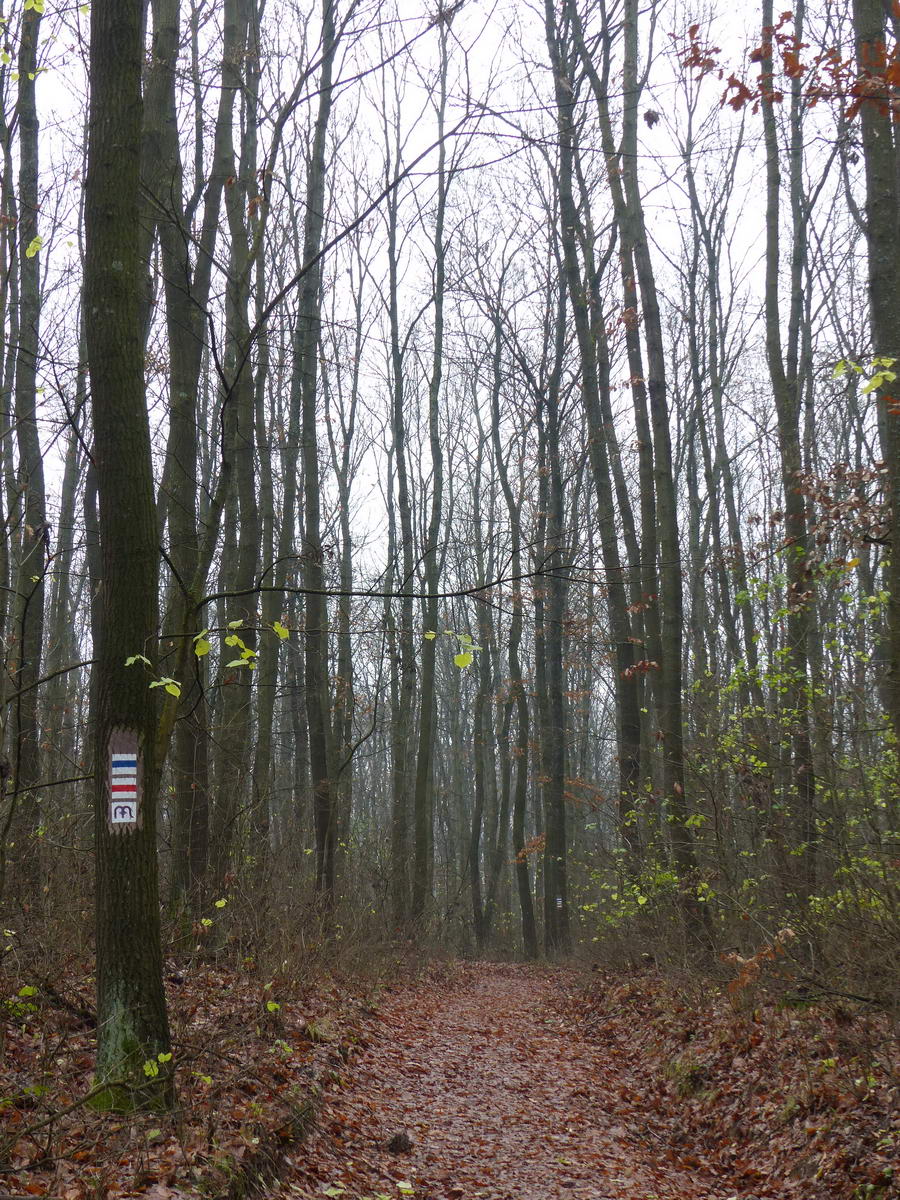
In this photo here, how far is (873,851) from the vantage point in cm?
617

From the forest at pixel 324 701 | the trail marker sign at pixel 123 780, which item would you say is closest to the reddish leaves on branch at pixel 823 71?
the forest at pixel 324 701

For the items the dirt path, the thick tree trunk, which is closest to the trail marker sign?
the thick tree trunk

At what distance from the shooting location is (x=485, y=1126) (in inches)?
260

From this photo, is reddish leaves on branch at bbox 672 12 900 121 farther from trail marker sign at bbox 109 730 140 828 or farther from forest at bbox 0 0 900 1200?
trail marker sign at bbox 109 730 140 828

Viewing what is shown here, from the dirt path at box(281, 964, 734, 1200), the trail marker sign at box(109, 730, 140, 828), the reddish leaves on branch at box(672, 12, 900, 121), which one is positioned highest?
the reddish leaves on branch at box(672, 12, 900, 121)

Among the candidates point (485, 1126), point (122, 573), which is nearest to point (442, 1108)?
point (485, 1126)

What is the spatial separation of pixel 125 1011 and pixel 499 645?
23704mm

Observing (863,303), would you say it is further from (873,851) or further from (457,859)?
(457,859)

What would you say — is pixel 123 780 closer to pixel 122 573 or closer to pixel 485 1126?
pixel 122 573

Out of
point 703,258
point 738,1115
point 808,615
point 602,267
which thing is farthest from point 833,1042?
point 703,258

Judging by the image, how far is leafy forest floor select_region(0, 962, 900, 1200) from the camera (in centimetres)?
438

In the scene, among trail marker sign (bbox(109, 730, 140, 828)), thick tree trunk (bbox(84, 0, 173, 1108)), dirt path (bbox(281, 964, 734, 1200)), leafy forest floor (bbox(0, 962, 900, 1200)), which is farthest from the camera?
dirt path (bbox(281, 964, 734, 1200))

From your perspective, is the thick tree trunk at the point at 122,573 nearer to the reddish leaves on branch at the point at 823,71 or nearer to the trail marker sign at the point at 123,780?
the trail marker sign at the point at 123,780

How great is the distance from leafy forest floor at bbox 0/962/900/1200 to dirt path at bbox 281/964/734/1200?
0.07ft
